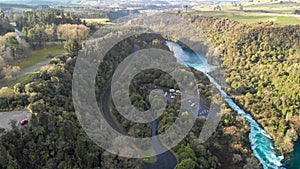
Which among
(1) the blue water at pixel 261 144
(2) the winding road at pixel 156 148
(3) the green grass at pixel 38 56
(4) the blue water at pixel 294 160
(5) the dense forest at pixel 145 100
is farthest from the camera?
(3) the green grass at pixel 38 56

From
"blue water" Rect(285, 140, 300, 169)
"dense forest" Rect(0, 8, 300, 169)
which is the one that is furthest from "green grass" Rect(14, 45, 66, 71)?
"blue water" Rect(285, 140, 300, 169)

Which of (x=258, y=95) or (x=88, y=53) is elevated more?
(x=88, y=53)

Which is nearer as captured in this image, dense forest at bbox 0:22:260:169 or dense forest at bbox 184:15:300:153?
dense forest at bbox 0:22:260:169

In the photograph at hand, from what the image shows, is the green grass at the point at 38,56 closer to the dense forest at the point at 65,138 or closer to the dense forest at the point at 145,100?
the dense forest at the point at 145,100

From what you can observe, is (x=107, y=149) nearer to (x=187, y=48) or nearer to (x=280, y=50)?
(x=280, y=50)

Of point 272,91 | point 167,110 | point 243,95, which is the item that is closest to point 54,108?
point 167,110

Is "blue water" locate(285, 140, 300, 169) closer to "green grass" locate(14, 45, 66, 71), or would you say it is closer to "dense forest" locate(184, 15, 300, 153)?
"dense forest" locate(184, 15, 300, 153)

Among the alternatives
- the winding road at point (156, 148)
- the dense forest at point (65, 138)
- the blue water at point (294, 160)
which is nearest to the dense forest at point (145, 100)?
the dense forest at point (65, 138)
